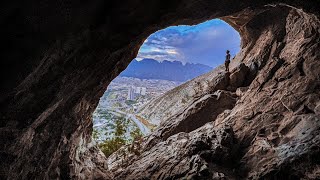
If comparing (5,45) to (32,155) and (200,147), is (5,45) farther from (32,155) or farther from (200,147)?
(200,147)

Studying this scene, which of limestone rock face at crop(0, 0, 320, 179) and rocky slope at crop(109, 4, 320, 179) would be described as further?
rocky slope at crop(109, 4, 320, 179)

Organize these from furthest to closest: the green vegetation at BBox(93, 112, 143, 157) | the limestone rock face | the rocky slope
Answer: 1. the green vegetation at BBox(93, 112, 143, 157)
2. the rocky slope
3. the limestone rock face

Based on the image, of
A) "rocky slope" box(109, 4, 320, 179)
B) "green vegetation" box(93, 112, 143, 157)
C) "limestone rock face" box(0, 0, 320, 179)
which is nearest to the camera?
"limestone rock face" box(0, 0, 320, 179)

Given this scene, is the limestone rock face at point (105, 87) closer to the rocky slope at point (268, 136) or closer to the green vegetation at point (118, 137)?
the rocky slope at point (268, 136)

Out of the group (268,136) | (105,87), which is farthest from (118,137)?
(268,136)

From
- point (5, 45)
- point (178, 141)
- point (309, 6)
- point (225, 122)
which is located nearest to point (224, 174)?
point (178, 141)

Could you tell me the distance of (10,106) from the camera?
5742 millimetres

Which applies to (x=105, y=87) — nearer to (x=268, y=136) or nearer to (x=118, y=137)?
(x=118, y=137)

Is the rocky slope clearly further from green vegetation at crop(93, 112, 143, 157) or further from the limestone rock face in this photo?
green vegetation at crop(93, 112, 143, 157)

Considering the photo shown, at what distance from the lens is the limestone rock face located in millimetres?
5496

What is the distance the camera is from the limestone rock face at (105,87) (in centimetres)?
550

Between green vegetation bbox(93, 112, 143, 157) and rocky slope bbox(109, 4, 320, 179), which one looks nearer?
rocky slope bbox(109, 4, 320, 179)

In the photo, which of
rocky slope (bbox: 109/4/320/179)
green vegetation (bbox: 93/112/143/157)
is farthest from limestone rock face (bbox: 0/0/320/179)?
green vegetation (bbox: 93/112/143/157)

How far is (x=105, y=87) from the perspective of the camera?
11266 millimetres
